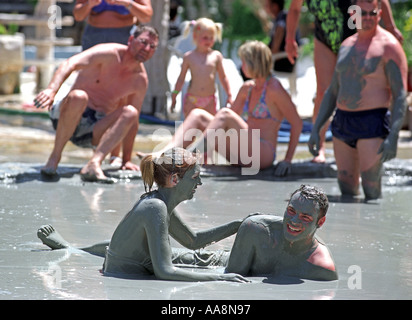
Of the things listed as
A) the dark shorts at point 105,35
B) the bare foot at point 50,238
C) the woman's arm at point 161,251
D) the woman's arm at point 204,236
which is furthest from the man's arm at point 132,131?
the woman's arm at point 161,251

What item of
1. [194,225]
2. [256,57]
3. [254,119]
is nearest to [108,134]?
[254,119]

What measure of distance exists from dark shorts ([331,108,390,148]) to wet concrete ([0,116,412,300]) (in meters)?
0.51

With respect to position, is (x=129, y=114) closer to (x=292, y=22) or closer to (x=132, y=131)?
(x=132, y=131)

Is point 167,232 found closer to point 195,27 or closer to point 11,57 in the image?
point 195,27

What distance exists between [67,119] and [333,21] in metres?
2.52

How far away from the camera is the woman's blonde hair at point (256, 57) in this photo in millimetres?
7660

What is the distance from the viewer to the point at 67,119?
7516mm

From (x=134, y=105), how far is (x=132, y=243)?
3616 mm

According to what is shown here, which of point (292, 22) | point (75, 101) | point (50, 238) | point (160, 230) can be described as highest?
point (292, 22)

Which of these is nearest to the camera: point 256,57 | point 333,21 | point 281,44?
point 256,57

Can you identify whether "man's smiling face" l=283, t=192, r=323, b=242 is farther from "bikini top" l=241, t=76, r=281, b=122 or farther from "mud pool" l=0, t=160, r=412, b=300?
"bikini top" l=241, t=76, r=281, b=122

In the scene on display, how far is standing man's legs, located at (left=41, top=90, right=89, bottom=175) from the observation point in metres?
7.45

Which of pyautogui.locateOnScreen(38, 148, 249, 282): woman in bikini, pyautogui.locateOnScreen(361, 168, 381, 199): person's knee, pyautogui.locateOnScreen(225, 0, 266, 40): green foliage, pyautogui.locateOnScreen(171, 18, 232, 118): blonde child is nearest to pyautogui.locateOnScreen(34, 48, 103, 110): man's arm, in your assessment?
pyautogui.locateOnScreen(171, 18, 232, 118): blonde child
